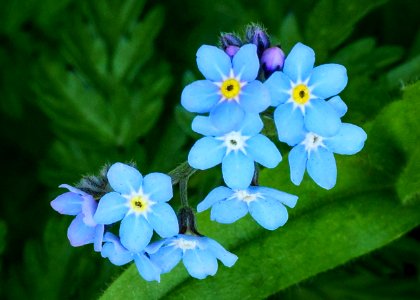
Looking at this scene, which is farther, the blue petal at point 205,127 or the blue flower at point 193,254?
the blue flower at point 193,254

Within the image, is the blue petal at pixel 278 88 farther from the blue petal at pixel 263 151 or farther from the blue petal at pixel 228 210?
the blue petal at pixel 228 210

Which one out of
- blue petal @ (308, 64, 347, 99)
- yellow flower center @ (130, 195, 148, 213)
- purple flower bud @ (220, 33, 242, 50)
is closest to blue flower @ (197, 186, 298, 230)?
yellow flower center @ (130, 195, 148, 213)

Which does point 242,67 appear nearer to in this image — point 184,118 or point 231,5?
point 184,118

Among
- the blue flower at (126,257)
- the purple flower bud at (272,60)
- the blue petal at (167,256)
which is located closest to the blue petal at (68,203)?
the blue flower at (126,257)

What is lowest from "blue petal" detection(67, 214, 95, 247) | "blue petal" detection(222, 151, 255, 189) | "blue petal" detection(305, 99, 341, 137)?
"blue petal" detection(67, 214, 95, 247)

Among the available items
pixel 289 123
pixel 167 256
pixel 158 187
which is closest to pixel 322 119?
pixel 289 123

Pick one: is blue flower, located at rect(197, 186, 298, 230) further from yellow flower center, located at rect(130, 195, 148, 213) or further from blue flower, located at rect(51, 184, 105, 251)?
blue flower, located at rect(51, 184, 105, 251)

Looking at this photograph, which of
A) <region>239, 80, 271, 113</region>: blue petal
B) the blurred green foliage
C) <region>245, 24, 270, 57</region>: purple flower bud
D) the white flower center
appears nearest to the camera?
<region>239, 80, 271, 113</region>: blue petal

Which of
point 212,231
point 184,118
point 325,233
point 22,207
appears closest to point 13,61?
point 22,207
